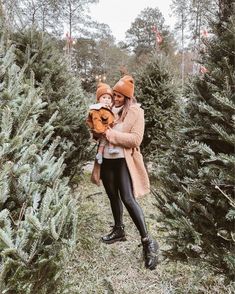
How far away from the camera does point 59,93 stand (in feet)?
15.7

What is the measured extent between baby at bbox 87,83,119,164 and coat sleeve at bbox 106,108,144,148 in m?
0.12

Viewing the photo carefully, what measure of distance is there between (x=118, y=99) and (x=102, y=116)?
12.7 inches

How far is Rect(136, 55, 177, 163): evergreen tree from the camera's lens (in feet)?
25.5

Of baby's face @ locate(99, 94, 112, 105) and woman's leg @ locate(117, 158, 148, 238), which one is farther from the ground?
baby's face @ locate(99, 94, 112, 105)

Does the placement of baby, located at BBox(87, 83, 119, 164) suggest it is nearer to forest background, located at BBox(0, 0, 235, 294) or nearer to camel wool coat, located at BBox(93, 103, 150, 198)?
camel wool coat, located at BBox(93, 103, 150, 198)

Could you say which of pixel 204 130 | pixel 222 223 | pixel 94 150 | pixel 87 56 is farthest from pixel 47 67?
pixel 87 56

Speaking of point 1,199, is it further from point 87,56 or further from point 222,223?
point 87,56

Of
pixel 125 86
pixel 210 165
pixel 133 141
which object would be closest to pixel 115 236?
pixel 133 141

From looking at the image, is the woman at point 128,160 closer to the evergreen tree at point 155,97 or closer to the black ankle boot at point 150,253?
the black ankle boot at point 150,253

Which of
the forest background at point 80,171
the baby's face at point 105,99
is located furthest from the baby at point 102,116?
the forest background at point 80,171

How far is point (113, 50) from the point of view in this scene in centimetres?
3931

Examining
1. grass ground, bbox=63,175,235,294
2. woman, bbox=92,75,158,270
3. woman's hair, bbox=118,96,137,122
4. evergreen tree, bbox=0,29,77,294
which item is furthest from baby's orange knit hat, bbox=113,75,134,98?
evergreen tree, bbox=0,29,77,294

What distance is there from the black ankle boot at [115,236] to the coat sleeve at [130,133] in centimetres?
124

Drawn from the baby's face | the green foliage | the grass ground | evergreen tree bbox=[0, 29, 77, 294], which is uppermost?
the green foliage
